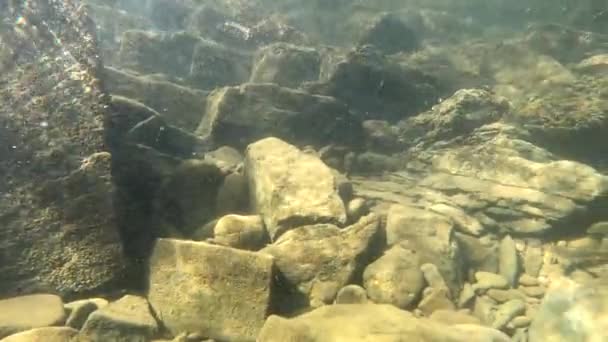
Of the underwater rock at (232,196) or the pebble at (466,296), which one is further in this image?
the underwater rock at (232,196)

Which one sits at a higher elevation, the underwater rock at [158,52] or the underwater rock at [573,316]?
the underwater rock at [158,52]

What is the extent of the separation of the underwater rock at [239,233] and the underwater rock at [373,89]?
15.5 feet

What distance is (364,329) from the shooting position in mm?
3145

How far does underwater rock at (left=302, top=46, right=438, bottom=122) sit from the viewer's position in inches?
353

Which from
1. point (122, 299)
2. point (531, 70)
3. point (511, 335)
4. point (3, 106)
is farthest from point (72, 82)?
point (531, 70)

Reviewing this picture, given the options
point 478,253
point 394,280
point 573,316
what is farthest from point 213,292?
point 478,253

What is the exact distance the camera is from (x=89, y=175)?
401 centimetres

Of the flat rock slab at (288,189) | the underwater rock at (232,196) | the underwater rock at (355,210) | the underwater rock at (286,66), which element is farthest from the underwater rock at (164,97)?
the underwater rock at (355,210)

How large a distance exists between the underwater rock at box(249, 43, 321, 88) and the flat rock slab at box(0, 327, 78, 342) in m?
7.38

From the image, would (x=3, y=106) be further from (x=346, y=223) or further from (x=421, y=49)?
(x=421, y=49)

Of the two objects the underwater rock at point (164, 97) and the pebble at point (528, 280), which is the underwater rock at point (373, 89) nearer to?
the underwater rock at point (164, 97)

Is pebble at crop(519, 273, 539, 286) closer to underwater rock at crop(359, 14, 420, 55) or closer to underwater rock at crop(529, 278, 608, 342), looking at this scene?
underwater rock at crop(529, 278, 608, 342)

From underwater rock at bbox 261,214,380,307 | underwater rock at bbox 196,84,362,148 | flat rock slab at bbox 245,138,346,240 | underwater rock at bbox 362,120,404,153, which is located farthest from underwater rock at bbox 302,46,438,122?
underwater rock at bbox 261,214,380,307

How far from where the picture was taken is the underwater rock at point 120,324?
325 centimetres
